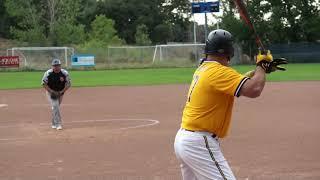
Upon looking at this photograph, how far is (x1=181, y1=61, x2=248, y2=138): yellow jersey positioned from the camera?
495 cm

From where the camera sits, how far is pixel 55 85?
1444 cm

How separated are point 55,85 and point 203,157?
9842 mm

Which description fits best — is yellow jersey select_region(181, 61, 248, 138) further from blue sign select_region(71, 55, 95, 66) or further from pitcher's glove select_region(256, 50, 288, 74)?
blue sign select_region(71, 55, 95, 66)

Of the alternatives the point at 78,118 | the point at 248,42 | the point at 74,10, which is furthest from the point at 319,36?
the point at 78,118

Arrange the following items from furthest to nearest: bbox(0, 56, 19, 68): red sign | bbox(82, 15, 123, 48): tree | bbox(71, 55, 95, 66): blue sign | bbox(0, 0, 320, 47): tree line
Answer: bbox(82, 15, 123, 48): tree < bbox(0, 0, 320, 47): tree line < bbox(71, 55, 95, 66): blue sign < bbox(0, 56, 19, 68): red sign

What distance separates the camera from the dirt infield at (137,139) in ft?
29.2

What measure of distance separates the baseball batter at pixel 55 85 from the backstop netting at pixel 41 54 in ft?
121

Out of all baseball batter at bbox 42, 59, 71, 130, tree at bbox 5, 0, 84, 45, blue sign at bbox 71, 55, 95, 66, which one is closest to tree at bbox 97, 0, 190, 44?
tree at bbox 5, 0, 84, 45

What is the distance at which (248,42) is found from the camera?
61.5 meters

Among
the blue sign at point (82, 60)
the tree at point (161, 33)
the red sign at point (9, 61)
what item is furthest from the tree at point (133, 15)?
the red sign at point (9, 61)

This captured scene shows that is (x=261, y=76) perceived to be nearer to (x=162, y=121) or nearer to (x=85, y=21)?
(x=162, y=121)

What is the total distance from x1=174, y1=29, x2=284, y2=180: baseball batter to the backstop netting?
1829 inches

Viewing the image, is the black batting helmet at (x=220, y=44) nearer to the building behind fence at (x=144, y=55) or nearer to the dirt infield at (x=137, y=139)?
the dirt infield at (x=137, y=139)

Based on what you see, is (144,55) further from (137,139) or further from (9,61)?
(137,139)
